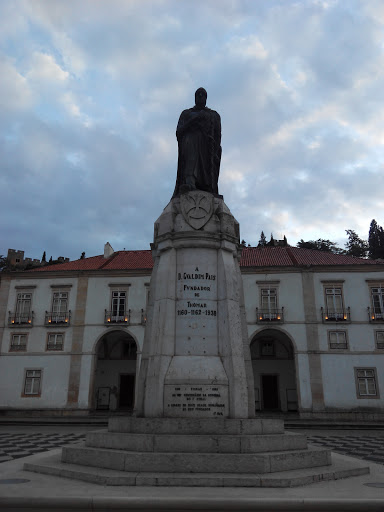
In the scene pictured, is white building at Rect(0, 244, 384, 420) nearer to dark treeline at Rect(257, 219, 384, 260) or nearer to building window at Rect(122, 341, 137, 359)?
building window at Rect(122, 341, 137, 359)

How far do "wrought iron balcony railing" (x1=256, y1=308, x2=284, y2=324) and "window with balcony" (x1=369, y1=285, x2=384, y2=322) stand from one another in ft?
18.8

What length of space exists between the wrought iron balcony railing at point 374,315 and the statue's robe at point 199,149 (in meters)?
21.7

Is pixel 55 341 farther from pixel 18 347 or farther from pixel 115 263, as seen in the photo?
pixel 115 263

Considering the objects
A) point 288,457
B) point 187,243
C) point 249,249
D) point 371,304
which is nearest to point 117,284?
point 249,249

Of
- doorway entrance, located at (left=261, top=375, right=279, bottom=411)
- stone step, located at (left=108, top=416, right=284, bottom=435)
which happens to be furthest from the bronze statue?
doorway entrance, located at (left=261, top=375, right=279, bottom=411)

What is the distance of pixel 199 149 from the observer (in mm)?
9445

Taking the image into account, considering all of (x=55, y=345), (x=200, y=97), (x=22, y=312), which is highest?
(x=200, y=97)

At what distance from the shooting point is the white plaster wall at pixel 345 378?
26.1m

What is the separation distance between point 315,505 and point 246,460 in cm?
144

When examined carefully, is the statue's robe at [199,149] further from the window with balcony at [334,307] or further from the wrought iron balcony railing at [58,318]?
the wrought iron balcony railing at [58,318]

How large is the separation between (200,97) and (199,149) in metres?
1.33

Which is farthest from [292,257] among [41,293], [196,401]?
[196,401]

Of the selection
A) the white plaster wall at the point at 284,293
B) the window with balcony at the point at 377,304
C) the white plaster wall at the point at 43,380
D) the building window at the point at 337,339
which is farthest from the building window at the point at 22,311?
the window with balcony at the point at 377,304

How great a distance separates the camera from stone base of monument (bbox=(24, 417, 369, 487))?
17.6 feet
